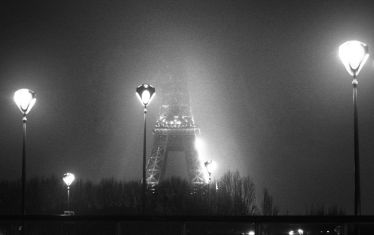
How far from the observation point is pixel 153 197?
78375 mm

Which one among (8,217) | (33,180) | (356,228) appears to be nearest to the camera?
(356,228)

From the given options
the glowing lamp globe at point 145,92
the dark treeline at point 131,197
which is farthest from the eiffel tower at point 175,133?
the glowing lamp globe at point 145,92

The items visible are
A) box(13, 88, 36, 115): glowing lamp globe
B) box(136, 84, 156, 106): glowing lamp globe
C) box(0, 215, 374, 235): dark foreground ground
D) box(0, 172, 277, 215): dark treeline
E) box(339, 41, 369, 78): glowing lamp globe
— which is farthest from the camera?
box(0, 172, 277, 215): dark treeline

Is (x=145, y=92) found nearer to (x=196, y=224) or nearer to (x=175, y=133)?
(x=196, y=224)

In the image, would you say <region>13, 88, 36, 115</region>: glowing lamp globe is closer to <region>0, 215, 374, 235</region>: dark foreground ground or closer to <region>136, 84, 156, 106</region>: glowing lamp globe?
<region>136, 84, 156, 106</region>: glowing lamp globe

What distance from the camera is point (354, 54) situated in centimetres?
1797

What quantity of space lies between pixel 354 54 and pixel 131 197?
6986cm

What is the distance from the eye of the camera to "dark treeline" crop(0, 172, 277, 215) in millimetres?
73562

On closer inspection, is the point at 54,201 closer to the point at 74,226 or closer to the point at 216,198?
the point at 216,198

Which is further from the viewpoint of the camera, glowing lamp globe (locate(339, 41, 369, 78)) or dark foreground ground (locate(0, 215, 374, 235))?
glowing lamp globe (locate(339, 41, 369, 78))

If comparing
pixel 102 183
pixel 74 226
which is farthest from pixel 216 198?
pixel 74 226

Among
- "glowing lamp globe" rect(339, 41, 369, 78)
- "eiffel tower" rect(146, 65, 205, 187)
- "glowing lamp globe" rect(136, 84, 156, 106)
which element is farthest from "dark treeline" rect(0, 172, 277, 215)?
"glowing lamp globe" rect(339, 41, 369, 78)

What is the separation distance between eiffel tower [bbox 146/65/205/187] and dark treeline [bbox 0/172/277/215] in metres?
2.13

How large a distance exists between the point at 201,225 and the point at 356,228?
2729 mm
